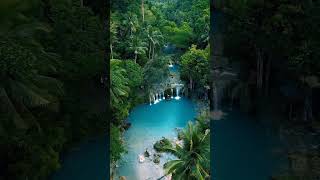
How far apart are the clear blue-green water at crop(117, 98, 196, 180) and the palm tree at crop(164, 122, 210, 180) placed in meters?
0.23

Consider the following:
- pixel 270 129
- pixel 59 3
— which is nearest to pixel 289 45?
pixel 270 129

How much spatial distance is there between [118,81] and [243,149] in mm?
3434

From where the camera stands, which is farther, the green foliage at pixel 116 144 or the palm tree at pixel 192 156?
the palm tree at pixel 192 156

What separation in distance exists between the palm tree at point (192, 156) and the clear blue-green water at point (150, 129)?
233 mm

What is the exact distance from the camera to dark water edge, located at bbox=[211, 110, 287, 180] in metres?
7.20

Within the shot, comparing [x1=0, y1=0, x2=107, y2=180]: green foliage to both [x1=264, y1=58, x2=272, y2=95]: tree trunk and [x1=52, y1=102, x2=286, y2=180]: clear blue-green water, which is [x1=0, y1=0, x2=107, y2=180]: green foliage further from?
[x1=264, y1=58, x2=272, y2=95]: tree trunk

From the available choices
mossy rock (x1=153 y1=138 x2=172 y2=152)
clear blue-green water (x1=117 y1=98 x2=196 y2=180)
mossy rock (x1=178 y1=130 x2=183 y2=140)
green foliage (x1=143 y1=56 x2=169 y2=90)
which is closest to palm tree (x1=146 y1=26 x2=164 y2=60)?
green foliage (x1=143 y1=56 x2=169 y2=90)

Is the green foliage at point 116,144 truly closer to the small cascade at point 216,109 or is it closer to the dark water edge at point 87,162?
the dark water edge at point 87,162

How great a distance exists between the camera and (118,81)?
9891 millimetres

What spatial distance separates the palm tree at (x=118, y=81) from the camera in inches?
383

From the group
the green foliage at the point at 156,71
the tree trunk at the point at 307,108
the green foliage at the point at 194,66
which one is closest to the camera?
the tree trunk at the point at 307,108

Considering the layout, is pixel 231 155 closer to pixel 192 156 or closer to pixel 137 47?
pixel 192 156

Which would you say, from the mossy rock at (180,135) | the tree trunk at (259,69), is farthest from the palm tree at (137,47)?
the tree trunk at (259,69)

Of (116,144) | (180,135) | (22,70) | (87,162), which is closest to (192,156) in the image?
(180,135)
